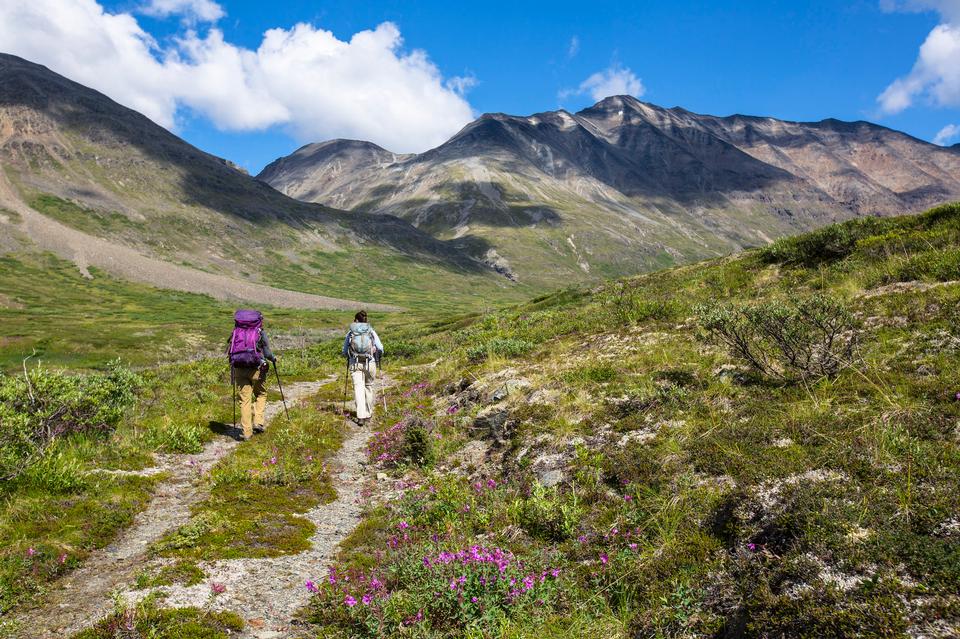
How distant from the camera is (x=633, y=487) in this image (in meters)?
6.89

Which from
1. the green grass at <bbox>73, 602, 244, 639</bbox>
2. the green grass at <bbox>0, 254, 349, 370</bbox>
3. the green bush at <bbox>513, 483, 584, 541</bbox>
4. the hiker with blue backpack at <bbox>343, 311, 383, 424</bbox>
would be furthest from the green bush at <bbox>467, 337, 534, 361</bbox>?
the green grass at <bbox>0, 254, 349, 370</bbox>

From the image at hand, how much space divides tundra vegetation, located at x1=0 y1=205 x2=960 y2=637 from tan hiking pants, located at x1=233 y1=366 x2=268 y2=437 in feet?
2.58

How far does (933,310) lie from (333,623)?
10.8 m

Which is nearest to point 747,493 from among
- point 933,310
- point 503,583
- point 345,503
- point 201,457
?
point 503,583

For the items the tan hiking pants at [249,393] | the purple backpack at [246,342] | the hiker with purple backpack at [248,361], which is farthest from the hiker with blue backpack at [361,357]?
the purple backpack at [246,342]

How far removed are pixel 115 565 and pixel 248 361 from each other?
7381 mm

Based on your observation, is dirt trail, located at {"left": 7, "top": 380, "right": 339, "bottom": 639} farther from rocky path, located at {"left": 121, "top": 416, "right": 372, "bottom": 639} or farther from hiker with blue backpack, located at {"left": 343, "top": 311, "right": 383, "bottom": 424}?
hiker with blue backpack, located at {"left": 343, "top": 311, "right": 383, "bottom": 424}

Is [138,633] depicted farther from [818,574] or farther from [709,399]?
[709,399]

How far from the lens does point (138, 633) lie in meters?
4.98

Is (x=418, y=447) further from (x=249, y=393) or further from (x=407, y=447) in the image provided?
(x=249, y=393)

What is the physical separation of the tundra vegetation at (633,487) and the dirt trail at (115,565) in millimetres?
289

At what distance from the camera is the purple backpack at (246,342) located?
1344cm

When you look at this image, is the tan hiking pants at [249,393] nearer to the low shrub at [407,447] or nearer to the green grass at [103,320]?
the low shrub at [407,447]

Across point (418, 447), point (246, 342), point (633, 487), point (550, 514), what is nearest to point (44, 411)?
point (246, 342)
